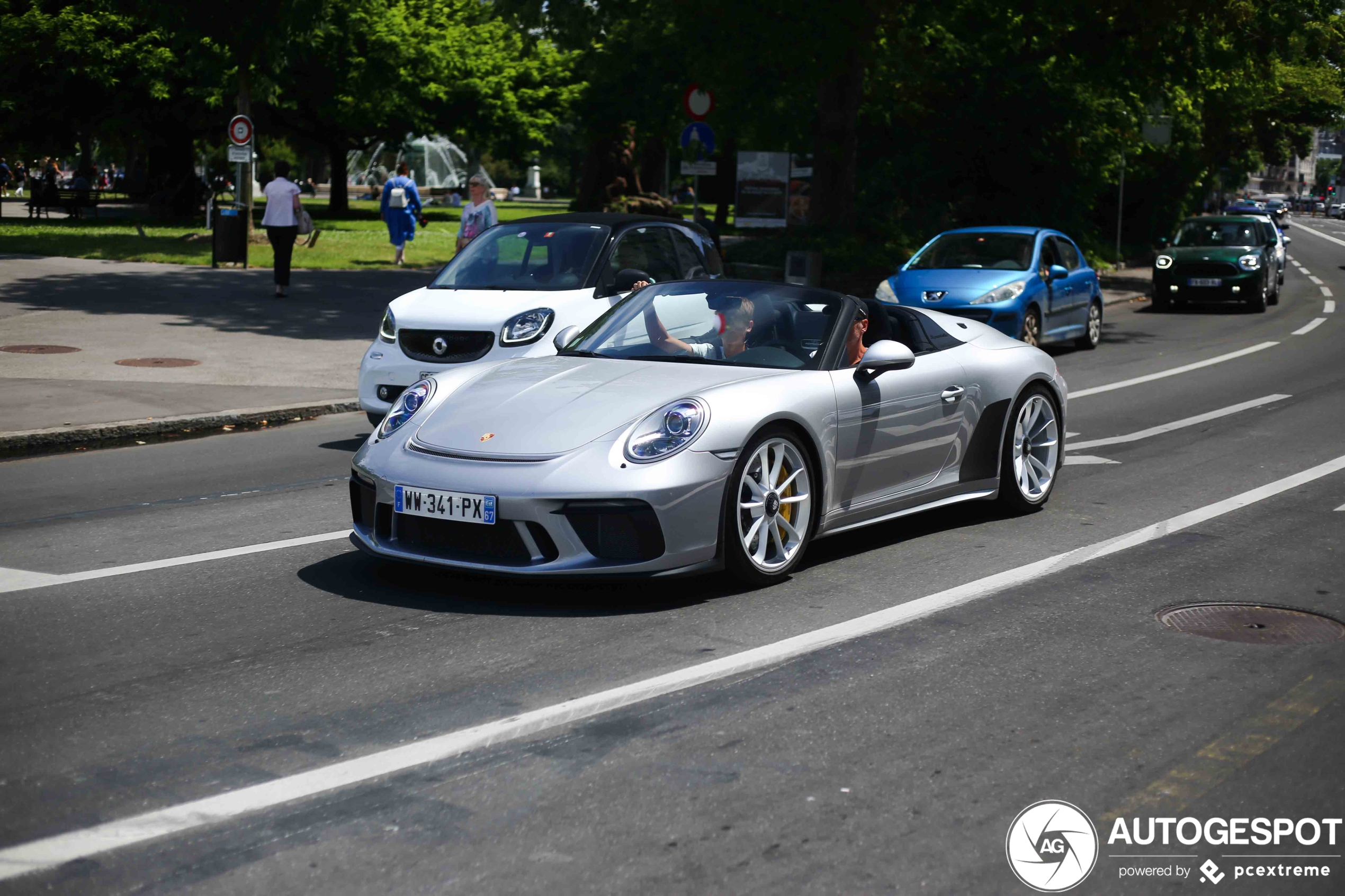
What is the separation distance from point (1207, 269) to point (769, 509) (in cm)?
2199

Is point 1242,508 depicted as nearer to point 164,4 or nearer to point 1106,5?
point 1106,5

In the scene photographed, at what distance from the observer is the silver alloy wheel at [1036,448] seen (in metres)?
8.54

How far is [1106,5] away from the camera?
23250mm

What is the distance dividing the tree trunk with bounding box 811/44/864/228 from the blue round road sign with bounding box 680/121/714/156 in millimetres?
5575

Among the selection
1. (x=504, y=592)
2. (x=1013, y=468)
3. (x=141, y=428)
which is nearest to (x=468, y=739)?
(x=504, y=592)

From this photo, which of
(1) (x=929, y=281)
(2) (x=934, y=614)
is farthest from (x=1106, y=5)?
(2) (x=934, y=614)

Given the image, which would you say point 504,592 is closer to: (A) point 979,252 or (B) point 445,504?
(B) point 445,504

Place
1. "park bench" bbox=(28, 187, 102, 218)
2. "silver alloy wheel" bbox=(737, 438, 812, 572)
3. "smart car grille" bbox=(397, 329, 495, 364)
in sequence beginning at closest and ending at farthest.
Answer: "silver alloy wheel" bbox=(737, 438, 812, 572)
"smart car grille" bbox=(397, 329, 495, 364)
"park bench" bbox=(28, 187, 102, 218)

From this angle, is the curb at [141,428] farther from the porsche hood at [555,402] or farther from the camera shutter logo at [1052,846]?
the camera shutter logo at [1052,846]

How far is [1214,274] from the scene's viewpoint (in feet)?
86.8

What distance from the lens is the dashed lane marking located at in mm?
11555

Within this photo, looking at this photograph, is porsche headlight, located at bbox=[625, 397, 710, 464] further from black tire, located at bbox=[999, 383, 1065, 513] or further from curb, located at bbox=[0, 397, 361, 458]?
curb, located at bbox=[0, 397, 361, 458]

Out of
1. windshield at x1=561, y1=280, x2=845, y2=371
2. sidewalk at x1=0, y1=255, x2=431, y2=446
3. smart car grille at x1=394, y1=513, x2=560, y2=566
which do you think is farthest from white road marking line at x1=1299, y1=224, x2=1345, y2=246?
smart car grille at x1=394, y1=513, x2=560, y2=566

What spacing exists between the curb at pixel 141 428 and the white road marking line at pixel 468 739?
6971 millimetres
